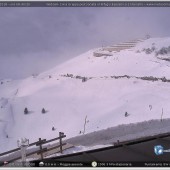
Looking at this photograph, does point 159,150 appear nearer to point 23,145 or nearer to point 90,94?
point 90,94

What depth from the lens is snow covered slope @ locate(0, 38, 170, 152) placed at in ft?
14.2

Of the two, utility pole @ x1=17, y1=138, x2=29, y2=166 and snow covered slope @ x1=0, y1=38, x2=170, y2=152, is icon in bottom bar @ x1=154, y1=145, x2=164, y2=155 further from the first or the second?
utility pole @ x1=17, y1=138, x2=29, y2=166

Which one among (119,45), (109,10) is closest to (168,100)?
(119,45)

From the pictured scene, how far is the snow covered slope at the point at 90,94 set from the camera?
433cm

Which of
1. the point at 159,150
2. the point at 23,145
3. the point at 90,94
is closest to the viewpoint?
the point at 23,145

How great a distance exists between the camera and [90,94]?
453 centimetres

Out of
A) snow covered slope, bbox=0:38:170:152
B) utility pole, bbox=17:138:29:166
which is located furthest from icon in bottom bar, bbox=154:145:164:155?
utility pole, bbox=17:138:29:166

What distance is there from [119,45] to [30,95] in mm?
1281

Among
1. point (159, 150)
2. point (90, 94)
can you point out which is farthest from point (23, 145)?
point (159, 150)

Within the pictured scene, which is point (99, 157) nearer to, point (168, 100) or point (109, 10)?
point (168, 100)

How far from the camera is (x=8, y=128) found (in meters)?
4.25

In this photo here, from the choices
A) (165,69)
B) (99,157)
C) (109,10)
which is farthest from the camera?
(165,69)

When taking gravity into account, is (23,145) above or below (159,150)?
above

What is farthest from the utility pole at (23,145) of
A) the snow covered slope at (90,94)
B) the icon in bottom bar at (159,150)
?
the icon in bottom bar at (159,150)
